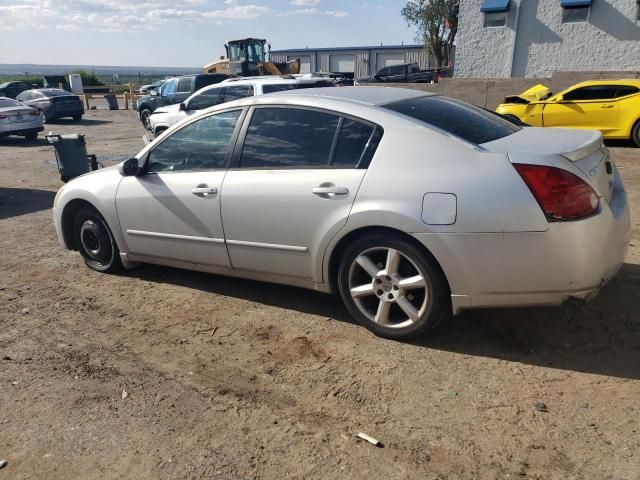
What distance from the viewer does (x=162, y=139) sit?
4.62 metres

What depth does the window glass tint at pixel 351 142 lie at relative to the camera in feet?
11.9

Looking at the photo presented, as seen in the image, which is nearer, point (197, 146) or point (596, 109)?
point (197, 146)

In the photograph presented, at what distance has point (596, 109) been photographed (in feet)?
39.2

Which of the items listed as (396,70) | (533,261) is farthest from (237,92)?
(396,70)

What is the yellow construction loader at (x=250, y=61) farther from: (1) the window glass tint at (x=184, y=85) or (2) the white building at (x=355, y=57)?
(2) the white building at (x=355, y=57)

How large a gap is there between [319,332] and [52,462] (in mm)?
1813

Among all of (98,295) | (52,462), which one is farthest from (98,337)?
(52,462)

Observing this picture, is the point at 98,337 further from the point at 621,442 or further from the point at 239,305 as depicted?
the point at 621,442

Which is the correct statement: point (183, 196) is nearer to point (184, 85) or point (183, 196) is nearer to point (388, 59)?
point (184, 85)

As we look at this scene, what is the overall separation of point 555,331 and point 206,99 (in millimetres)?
10663

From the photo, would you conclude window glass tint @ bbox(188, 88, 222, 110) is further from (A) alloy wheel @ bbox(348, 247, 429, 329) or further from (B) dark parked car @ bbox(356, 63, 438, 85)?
(B) dark parked car @ bbox(356, 63, 438, 85)

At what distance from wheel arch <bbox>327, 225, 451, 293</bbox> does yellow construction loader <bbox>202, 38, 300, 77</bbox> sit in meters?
22.5

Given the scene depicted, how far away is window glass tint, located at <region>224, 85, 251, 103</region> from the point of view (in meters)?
11.8

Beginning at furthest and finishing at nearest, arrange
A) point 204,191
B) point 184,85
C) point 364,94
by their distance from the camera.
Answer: point 184,85
point 204,191
point 364,94
